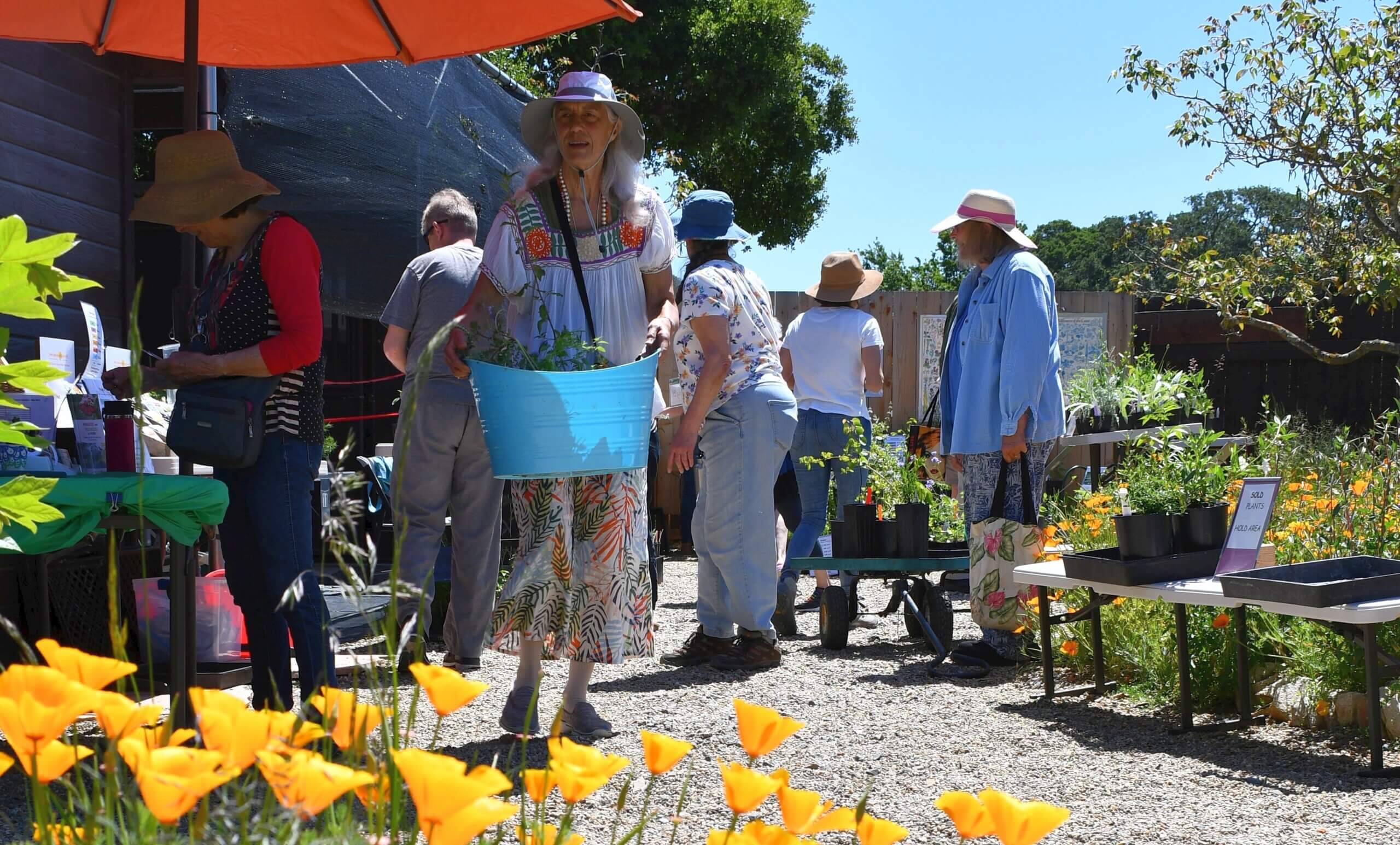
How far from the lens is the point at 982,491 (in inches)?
195

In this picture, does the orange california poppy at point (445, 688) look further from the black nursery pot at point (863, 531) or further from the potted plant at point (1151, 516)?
the black nursery pot at point (863, 531)

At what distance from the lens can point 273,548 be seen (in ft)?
10.8

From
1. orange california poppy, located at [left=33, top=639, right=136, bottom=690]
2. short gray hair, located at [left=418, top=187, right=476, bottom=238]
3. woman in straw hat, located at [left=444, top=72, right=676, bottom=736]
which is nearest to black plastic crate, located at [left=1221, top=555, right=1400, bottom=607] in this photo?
woman in straw hat, located at [left=444, top=72, right=676, bottom=736]

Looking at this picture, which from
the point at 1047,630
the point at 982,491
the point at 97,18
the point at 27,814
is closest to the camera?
the point at 27,814

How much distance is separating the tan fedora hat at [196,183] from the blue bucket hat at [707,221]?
1932 millimetres

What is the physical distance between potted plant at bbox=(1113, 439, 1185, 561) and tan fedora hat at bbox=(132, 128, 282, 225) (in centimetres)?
267

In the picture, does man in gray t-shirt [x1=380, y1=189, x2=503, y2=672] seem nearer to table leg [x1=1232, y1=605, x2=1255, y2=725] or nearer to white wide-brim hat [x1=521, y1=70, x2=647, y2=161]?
white wide-brim hat [x1=521, y1=70, x2=647, y2=161]

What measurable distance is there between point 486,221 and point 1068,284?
229 feet

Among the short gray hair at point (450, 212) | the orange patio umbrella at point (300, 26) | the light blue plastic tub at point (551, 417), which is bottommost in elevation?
the light blue plastic tub at point (551, 417)

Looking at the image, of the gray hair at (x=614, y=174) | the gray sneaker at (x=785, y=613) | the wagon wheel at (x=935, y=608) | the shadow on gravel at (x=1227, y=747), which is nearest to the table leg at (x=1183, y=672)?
the shadow on gravel at (x=1227, y=747)

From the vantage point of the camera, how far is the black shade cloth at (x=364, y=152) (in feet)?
18.8

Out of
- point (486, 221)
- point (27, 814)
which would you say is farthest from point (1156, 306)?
point (27, 814)

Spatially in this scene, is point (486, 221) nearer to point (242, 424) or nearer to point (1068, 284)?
point (242, 424)

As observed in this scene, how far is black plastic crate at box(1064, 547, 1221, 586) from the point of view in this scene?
4.01 m
